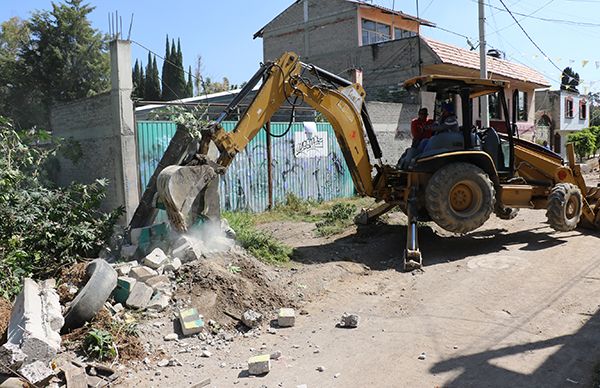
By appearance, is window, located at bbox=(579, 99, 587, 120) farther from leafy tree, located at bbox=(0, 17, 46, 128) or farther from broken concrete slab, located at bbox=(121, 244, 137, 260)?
broken concrete slab, located at bbox=(121, 244, 137, 260)

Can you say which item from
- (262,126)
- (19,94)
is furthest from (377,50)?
(19,94)

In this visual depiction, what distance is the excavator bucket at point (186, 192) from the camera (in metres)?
6.44

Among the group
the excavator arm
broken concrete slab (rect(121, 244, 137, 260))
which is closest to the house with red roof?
the excavator arm

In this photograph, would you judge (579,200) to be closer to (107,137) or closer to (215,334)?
(215,334)

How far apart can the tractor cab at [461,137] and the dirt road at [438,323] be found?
4.91 ft

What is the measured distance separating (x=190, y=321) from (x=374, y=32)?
22.6m

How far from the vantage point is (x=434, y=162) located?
852 centimetres

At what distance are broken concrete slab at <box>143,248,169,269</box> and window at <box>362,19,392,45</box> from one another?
2026 cm

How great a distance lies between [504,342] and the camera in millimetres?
5086

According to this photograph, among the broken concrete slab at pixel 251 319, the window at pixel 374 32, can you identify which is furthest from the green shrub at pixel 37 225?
the window at pixel 374 32

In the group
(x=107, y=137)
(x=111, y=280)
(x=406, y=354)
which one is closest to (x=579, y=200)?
(x=406, y=354)

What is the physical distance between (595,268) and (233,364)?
562cm

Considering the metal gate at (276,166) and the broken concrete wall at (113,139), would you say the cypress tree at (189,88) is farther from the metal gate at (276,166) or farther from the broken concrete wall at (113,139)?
the broken concrete wall at (113,139)

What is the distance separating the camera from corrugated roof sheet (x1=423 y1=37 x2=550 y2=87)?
19500 millimetres
